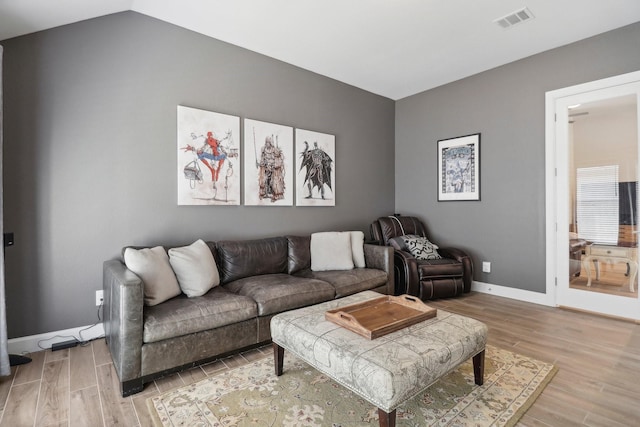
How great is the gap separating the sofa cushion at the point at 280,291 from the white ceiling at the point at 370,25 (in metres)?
2.46

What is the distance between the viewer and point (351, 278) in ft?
10.5

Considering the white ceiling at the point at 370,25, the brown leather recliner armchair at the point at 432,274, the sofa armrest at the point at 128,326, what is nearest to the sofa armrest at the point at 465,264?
the brown leather recliner armchair at the point at 432,274

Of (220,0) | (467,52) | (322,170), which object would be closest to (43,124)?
(220,0)

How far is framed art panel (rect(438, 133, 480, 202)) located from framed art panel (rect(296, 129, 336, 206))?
165cm

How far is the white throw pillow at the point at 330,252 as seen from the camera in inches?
138

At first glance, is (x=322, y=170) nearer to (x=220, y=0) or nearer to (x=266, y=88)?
(x=266, y=88)

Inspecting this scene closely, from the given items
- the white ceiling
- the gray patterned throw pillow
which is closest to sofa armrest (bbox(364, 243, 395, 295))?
the gray patterned throw pillow

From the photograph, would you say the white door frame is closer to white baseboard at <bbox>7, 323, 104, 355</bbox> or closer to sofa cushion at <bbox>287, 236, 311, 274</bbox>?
sofa cushion at <bbox>287, 236, 311, 274</bbox>

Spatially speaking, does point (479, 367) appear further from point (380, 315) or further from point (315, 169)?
point (315, 169)

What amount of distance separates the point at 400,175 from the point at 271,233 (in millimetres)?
2556

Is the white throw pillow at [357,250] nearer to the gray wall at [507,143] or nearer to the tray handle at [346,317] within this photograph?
the gray wall at [507,143]

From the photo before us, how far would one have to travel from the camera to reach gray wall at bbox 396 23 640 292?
3.41 meters

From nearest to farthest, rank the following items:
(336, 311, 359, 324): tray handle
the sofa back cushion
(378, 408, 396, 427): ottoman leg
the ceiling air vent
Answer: (378, 408, 396, 427): ottoman leg → (336, 311, 359, 324): tray handle → the ceiling air vent → the sofa back cushion

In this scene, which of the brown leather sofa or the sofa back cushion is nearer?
the brown leather sofa
